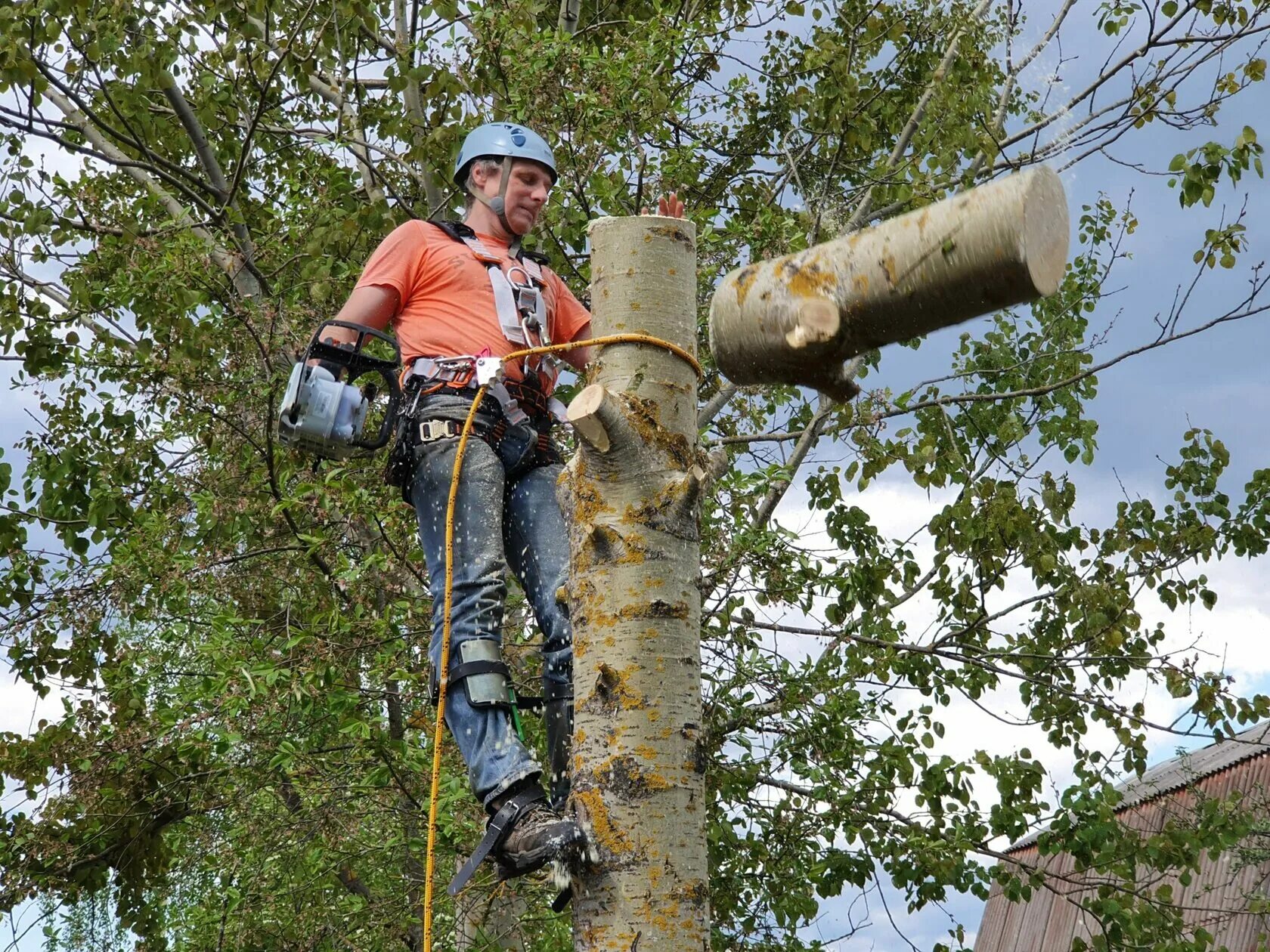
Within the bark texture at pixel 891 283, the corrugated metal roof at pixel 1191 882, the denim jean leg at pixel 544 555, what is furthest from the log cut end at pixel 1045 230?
the corrugated metal roof at pixel 1191 882

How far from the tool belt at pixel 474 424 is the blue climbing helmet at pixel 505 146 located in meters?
0.76

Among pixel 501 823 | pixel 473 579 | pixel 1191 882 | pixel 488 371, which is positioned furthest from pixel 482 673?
pixel 1191 882

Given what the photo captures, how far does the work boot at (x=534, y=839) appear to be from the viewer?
2885 millimetres

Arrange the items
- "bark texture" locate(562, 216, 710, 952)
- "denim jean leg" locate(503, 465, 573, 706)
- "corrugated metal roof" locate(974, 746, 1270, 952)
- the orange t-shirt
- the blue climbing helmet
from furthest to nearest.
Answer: "corrugated metal roof" locate(974, 746, 1270, 952) < the blue climbing helmet < the orange t-shirt < "denim jean leg" locate(503, 465, 573, 706) < "bark texture" locate(562, 216, 710, 952)

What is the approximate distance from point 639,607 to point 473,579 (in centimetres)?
68

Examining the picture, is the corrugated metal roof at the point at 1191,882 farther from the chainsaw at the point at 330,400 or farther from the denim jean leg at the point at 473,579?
the chainsaw at the point at 330,400

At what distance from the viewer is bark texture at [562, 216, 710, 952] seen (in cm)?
287

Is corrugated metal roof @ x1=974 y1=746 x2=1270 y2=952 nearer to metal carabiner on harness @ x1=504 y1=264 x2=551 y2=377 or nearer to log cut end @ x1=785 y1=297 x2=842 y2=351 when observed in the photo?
metal carabiner on harness @ x1=504 y1=264 x2=551 y2=377

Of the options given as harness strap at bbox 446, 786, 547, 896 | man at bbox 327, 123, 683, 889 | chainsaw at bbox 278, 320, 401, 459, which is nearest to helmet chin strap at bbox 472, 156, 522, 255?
man at bbox 327, 123, 683, 889

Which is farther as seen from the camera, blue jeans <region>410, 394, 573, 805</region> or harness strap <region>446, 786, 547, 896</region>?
blue jeans <region>410, 394, 573, 805</region>

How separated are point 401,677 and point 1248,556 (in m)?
5.03

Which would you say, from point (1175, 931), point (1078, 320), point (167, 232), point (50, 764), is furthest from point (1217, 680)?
point (50, 764)

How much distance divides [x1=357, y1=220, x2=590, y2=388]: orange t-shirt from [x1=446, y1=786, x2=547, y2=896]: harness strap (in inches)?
49.4

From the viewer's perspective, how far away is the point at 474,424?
3773 mm
